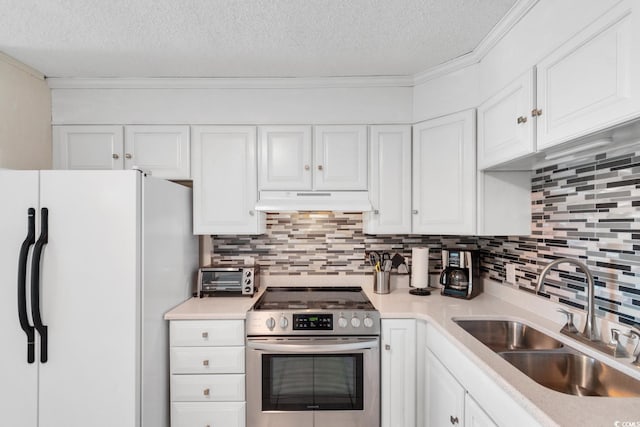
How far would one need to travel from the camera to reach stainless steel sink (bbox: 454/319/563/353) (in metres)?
1.73

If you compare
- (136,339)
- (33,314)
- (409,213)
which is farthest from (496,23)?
(33,314)

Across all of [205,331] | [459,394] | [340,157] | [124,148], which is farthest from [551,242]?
[124,148]

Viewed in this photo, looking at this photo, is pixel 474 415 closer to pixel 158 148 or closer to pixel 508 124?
pixel 508 124

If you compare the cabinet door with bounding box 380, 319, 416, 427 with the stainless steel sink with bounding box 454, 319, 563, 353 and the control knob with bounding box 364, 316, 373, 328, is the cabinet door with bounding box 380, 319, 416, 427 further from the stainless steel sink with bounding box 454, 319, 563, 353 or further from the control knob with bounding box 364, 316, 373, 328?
the stainless steel sink with bounding box 454, 319, 563, 353

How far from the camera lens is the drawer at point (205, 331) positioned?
1.96 metres

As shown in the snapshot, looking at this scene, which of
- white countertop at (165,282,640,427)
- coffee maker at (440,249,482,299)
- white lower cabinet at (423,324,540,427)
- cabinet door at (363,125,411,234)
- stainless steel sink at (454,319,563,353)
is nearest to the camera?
white countertop at (165,282,640,427)

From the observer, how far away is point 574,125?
1.19 meters

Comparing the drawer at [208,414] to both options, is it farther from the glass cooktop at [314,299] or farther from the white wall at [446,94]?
the white wall at [446,94]

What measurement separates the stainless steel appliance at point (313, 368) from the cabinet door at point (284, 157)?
0.86m

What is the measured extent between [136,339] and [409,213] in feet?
5.79

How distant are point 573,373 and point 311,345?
1.21 m

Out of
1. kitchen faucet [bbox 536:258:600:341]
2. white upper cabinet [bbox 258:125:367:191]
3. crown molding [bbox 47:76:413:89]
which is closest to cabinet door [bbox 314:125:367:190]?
white upper cabinet [bbox 258:125:367:191]

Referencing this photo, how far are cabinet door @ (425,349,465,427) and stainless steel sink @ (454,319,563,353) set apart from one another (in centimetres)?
28

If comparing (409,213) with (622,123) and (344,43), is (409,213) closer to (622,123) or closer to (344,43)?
(344,43)
